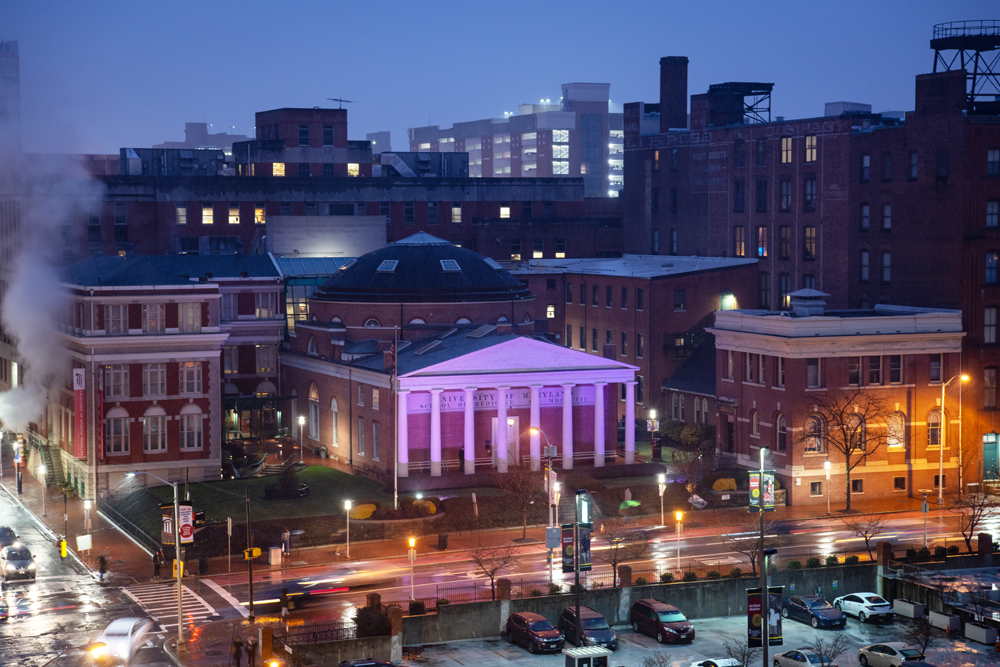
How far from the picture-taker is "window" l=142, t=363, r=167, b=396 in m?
91.5

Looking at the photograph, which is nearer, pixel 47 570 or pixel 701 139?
pixel 47 570

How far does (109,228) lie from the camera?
129750 mm

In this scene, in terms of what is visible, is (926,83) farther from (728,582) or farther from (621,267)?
(728,582)

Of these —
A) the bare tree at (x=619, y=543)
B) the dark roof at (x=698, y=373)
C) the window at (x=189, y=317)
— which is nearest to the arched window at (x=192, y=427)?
the window at (x=189, y=317)

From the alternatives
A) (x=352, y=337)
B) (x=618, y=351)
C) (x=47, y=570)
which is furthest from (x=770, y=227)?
(x=47, y=570)

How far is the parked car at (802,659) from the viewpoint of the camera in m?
57.2

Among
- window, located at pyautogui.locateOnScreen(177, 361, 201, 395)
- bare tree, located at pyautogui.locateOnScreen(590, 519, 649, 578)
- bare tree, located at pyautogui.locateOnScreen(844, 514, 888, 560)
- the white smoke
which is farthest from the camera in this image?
the white smoke

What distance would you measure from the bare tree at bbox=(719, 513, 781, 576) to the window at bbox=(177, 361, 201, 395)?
107 feet

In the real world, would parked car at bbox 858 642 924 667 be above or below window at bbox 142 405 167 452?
below

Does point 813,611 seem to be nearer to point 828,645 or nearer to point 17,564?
point 828,645

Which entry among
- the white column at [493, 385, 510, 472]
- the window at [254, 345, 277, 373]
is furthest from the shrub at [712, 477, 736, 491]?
the window at [254, 345, 277, 373]

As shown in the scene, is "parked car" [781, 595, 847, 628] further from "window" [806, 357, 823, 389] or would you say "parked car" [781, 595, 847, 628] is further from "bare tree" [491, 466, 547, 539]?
"window" [806, 357, 823, 389]

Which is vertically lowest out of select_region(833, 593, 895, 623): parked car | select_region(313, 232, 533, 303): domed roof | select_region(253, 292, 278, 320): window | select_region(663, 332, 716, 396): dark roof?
select_region(833, 593, 895, 623): parked car

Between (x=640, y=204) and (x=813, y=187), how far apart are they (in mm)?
27337
